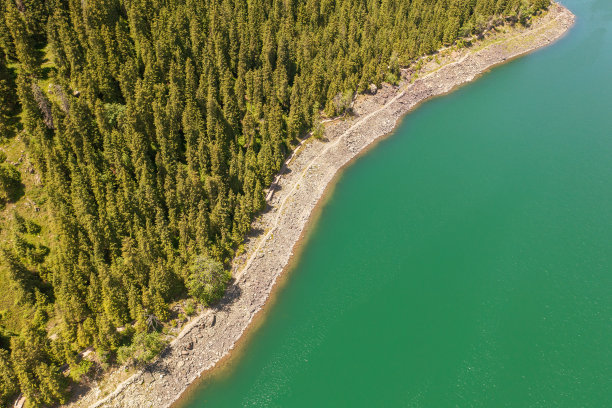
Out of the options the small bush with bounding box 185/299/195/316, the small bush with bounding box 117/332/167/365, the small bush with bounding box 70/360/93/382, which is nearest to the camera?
the small bush with bounding box 70/360/93/382

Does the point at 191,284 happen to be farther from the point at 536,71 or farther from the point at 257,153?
the point at 536,71

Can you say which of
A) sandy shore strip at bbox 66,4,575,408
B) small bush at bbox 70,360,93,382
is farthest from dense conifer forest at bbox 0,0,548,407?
sandy shore strip at bbox 66,4,575,408

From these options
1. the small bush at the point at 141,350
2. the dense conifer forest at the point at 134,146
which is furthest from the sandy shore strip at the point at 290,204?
the dense conifer forest at the point at 134,146

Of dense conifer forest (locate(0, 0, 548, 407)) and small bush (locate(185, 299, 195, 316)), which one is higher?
dense conifer forest (locate(0, 0, 548, 407))

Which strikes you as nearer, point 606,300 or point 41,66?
point 606,300

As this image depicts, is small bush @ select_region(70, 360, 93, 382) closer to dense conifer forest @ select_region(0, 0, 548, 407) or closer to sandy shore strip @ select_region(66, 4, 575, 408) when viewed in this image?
dense conifer forest @ select_region(0, 0, 548, 407)

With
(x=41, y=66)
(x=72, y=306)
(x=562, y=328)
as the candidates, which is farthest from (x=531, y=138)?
(x=41, y=66)

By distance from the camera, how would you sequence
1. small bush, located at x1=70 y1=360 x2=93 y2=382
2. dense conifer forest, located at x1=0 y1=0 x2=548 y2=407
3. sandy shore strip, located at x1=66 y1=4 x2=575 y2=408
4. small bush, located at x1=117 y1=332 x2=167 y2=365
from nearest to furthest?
small bush, located at x1=70 y1=360 x2=93 y2=382
small bush, located at x1=117 y1=332 x2=167 y2=365
sandy shore strip, located at x1=66 y1=4 x2=575 y2=408
dense conifer forest, located at x1=0 y1=0 x2=548 y2=407

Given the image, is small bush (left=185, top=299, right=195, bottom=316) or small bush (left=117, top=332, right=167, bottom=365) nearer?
small bush (left=117, top=332, right=167, bottom=365)
